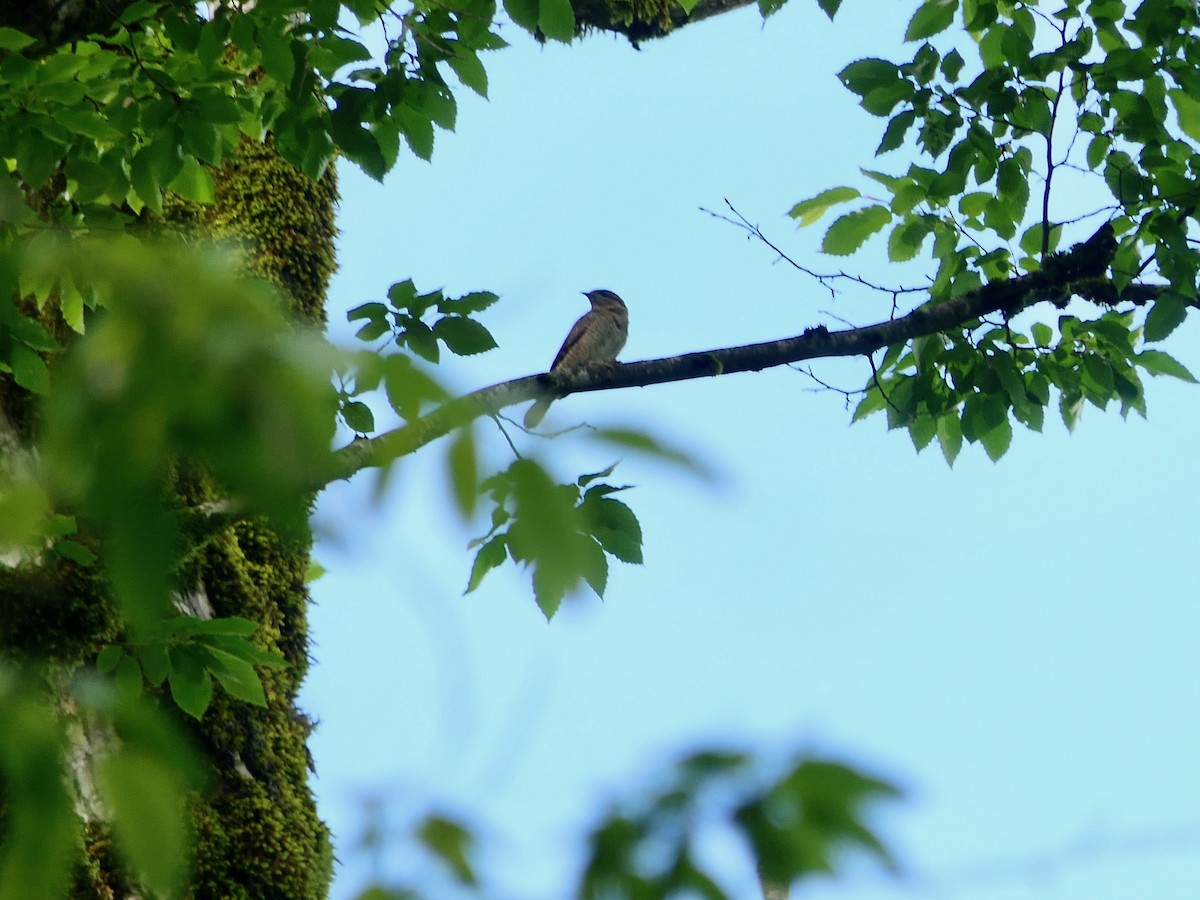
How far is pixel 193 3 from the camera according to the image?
3.55 meters

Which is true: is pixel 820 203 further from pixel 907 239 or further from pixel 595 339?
pixel 595 339

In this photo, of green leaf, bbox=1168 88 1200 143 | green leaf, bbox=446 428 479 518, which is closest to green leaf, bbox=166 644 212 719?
green leaf, bbox=446 428 479 518

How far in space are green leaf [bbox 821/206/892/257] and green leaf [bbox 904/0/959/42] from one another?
0.57 m

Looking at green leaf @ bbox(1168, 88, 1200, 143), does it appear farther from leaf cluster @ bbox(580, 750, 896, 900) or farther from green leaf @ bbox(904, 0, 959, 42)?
leaf cluster @ bbox(580, 750, 896, 900)

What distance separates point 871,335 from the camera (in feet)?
12.5

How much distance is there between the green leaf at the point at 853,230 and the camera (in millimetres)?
4137

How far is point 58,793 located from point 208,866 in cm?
280

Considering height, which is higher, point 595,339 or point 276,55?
point 595,339

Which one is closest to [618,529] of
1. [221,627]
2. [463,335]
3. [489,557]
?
[489,557]

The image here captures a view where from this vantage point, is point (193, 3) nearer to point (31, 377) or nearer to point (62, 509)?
point (31, 377)

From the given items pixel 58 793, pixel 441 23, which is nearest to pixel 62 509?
pixel 441 23

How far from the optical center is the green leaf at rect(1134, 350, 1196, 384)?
13.2 feet

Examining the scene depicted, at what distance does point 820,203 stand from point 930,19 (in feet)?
2.22

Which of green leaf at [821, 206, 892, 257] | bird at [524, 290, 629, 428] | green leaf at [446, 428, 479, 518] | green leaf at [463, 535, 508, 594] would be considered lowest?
green leaf at [446, 428, 479, 518]
